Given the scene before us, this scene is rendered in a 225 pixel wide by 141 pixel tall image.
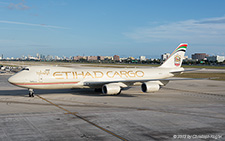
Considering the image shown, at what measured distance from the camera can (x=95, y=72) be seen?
31.0 meters

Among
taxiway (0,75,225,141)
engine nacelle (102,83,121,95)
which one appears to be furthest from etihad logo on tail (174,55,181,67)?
taxiway (0,75,225,141)

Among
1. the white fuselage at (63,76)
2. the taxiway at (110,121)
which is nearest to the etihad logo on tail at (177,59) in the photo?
the white fuselage at (63,76)

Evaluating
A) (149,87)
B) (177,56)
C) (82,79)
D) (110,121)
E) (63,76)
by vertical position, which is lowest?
(110,121)

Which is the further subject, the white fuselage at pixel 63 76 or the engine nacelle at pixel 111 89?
the engine nacelle at pixel 111 89

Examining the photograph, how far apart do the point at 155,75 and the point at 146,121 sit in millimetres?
18389

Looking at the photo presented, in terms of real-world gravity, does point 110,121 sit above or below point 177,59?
below

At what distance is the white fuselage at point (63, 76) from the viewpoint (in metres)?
26.9

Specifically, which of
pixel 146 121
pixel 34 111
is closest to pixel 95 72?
pixel 34 111

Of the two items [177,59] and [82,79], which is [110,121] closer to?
[82,79]

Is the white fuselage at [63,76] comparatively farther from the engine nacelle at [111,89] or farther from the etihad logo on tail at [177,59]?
the etihad logo on tail at [177,59]

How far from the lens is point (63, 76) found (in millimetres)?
28578

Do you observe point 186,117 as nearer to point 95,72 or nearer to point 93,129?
point 93,129

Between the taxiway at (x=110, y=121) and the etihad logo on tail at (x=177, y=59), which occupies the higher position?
the etihad logo on tail at (x=177, y=59)

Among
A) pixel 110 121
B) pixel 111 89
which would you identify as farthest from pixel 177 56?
pixel 110 121
